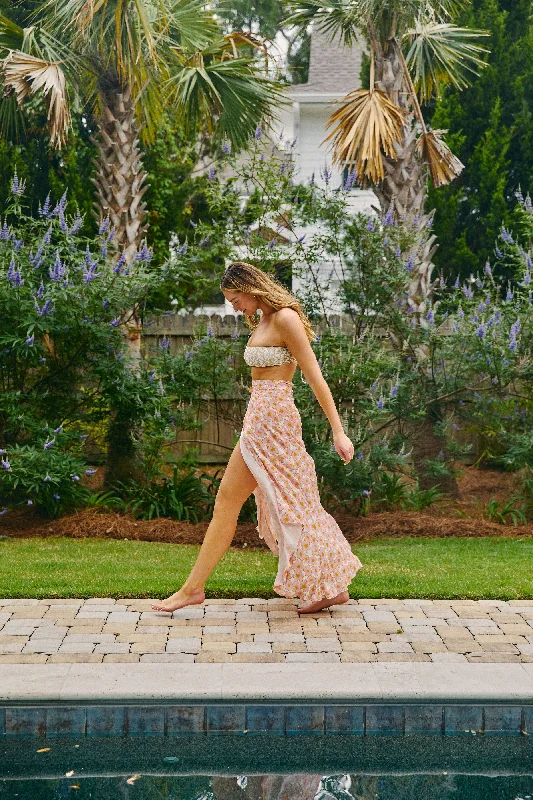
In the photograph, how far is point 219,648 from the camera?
4531 mm

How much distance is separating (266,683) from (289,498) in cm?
135

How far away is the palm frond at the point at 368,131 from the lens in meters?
9.07

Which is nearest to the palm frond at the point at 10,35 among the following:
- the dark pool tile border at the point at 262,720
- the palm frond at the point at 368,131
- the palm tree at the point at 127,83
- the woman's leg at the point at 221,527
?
the palm tree at the point at 127,83

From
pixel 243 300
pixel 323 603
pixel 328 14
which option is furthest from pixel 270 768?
pixel 328 14

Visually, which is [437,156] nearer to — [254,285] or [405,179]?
[405,179]

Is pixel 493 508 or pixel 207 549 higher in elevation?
pixel 207 549

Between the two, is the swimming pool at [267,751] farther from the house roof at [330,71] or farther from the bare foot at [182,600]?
the house roof at [330,71]

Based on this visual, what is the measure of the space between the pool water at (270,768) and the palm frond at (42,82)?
6.49 meters

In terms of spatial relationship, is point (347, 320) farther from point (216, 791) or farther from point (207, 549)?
point (216, 791)

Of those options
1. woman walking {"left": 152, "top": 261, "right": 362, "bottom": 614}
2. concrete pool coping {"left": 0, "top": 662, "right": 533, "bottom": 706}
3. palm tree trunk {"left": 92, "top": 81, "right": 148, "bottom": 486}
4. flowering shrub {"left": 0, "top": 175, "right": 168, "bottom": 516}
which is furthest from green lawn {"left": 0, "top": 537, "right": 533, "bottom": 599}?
palm tree trunk {"left": 92, "top": 81, "right": 148, "bottom": 486}

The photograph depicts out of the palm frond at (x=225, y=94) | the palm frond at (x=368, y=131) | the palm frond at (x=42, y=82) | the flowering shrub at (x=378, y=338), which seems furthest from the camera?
the palm frond at (x=225, y=94)

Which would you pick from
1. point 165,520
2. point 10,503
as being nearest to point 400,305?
point 165,520

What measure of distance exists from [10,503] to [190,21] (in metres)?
5.52

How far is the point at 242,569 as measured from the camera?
6.46 metres
